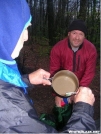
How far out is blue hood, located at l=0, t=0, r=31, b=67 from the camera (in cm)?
125

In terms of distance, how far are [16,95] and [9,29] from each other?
1.31ft

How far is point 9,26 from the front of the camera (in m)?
1.26

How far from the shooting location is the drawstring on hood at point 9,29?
1.25 m

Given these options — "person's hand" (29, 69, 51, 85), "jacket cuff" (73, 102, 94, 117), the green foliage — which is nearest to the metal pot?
"person's hand" (29, 69, 51, 85)

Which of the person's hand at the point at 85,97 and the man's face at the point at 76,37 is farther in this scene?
the man's face at the point at 76,37

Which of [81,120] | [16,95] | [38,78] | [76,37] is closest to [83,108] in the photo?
[81,120]

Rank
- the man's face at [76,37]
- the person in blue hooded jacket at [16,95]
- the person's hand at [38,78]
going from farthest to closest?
the man's face at [76,37] → the person's hand at [38,78] → the person in blue hooded jacket at [16,95]

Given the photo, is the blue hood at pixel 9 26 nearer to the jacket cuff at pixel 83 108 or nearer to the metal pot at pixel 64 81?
the jacket cuff at pixel 83 108

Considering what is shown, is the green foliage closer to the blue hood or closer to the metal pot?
the metal pot

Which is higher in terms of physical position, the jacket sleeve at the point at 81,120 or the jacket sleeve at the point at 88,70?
the jacket sleeve at the point at 81,120

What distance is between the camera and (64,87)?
2.16 metres

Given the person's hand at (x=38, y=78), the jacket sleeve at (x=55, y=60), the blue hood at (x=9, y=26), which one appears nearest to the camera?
the blue hood at (x=9, y=26)

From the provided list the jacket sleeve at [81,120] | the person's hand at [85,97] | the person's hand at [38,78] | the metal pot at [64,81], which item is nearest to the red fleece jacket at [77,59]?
the metal pot at [64,81]

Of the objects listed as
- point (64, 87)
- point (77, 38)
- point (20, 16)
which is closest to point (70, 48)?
point (77, 38)
